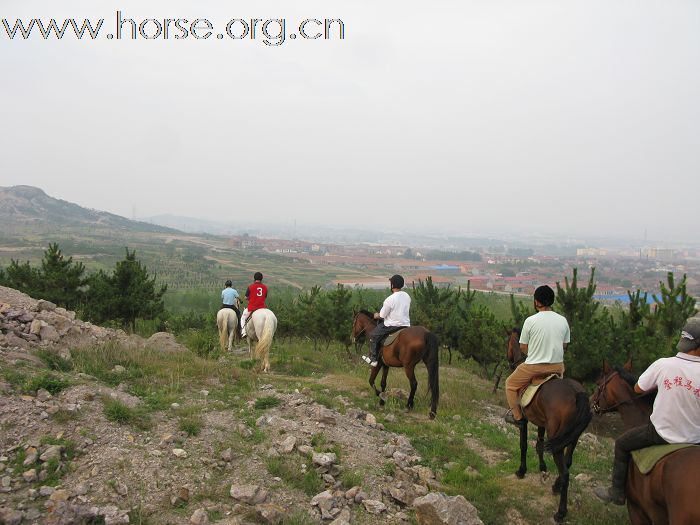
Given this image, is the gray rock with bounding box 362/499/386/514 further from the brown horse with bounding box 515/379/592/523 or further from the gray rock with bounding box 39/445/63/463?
the gray rock with bounding box 39/445/63/463

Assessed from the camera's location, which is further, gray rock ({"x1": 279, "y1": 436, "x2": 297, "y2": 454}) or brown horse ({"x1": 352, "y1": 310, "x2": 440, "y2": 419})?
brown horse ({"x1": 352, "y1": 310, "x2": 440, "y2": 419})

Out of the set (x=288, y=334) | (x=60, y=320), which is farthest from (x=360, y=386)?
(x=288, y=334)

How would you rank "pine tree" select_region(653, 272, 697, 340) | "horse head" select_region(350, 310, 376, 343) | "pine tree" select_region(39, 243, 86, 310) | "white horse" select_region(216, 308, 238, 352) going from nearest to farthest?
"horse head" select_region(350, 310, 376, 343) → "pine tree" select_region(653, 272, 697, 340) → "white horse" select_region(216, 308, 238, 352) → "pine tree" select_region(39, 243, 86, 310)

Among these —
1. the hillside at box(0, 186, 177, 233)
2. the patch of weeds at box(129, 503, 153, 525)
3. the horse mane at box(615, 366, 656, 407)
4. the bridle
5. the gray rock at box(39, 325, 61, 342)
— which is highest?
the hillside at box(0, 186, 177, 233)

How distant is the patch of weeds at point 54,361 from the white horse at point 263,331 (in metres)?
3.81

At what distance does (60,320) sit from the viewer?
10.1 m

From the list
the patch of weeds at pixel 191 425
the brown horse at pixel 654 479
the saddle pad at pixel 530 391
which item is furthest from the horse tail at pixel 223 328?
the brown horse at pixel 654 479

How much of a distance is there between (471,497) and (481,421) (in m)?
3.13

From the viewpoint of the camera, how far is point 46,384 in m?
6.35

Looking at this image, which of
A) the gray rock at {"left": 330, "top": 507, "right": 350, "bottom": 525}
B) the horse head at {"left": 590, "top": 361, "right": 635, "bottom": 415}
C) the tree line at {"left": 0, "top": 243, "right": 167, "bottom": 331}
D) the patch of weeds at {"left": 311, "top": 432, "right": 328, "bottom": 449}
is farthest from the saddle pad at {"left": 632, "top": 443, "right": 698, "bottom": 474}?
the tree line at {"left": 0, "top": 243, "right": 167, "bottom": 331}

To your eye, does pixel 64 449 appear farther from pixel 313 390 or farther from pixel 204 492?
pixel 313 390

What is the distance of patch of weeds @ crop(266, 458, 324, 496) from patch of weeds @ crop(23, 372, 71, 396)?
10.7 feet

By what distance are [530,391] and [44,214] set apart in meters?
160

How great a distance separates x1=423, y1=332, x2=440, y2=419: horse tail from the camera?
8141 millimetres
